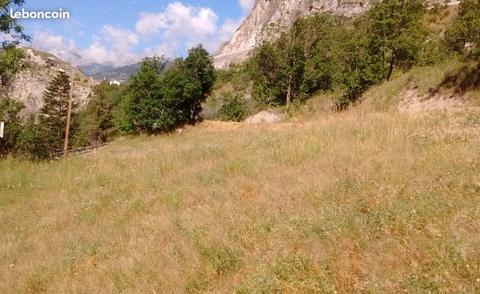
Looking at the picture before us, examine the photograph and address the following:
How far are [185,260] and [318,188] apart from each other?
2147 mm

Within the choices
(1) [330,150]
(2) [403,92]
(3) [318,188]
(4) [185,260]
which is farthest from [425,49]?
(4) [185,260]

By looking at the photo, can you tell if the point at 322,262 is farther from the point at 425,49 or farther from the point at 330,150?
Result: the point at 425,49

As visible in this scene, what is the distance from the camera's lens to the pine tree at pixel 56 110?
62.8 m

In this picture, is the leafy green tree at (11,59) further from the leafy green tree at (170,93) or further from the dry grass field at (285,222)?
the leafy green tree at (170,93)

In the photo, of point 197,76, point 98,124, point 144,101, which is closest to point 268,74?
point 197,76

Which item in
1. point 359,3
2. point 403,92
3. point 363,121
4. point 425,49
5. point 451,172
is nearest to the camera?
point 451,172

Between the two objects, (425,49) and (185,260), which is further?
(425,49)

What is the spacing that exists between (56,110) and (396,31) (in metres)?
56.3

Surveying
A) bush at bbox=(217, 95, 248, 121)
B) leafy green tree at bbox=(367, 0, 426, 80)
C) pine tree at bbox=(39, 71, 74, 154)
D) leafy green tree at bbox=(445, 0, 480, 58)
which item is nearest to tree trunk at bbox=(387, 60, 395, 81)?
leafy green tree at bbox=(367, 0, 426, 80)

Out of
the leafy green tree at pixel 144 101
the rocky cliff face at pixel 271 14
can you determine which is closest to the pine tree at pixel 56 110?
the leafy green tree at pixel 144 101

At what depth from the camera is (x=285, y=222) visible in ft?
16.1

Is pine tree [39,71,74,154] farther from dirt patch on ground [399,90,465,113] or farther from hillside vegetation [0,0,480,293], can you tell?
hillside vegetation [0,0,480,293]

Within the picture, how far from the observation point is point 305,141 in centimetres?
902

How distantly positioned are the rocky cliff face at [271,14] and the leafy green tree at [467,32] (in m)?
24.7
